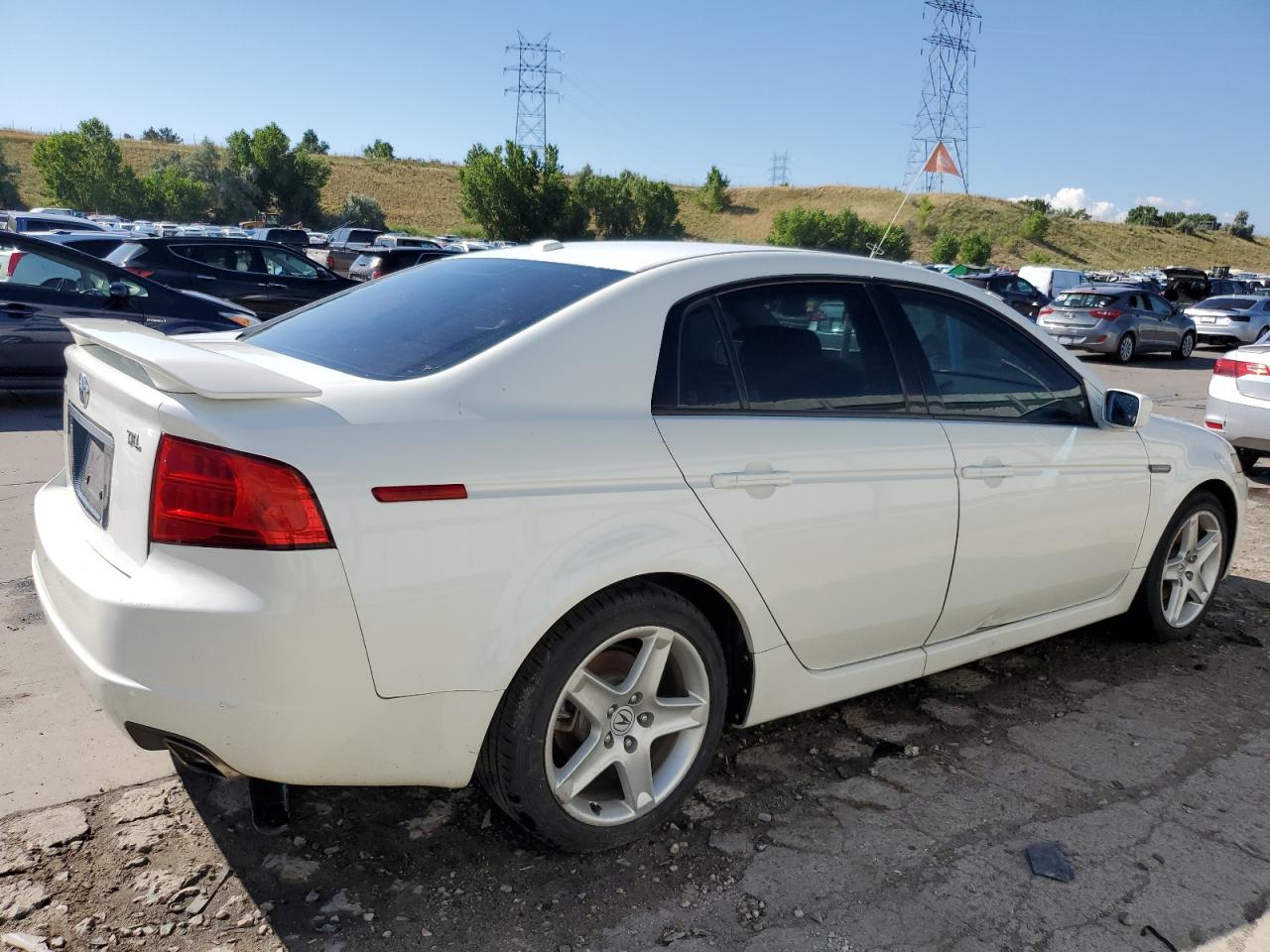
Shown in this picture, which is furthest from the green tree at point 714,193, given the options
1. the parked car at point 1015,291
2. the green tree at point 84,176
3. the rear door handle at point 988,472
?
the rear door handle at point 988,472

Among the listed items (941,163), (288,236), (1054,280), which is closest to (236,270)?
(941,163)

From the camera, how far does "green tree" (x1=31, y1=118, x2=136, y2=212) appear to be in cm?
6888

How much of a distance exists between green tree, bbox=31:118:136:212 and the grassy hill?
17064mm

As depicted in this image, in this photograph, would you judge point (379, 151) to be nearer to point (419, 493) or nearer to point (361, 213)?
point (361, 213)

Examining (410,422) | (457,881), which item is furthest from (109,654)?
(457,881)

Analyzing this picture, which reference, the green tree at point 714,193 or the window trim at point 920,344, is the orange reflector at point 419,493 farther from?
the green tree at point 714,193

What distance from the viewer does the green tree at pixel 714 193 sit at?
108 metres

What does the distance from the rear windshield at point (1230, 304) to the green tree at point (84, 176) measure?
223 feet

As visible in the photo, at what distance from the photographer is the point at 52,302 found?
853 centimetres

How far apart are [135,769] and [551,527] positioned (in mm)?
1662

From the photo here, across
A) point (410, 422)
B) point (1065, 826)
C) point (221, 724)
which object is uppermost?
point (410, 422)

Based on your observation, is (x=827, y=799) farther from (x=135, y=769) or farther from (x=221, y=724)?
(x=135, y=769)

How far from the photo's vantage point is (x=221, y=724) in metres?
2.15

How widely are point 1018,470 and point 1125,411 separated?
2.35ft
